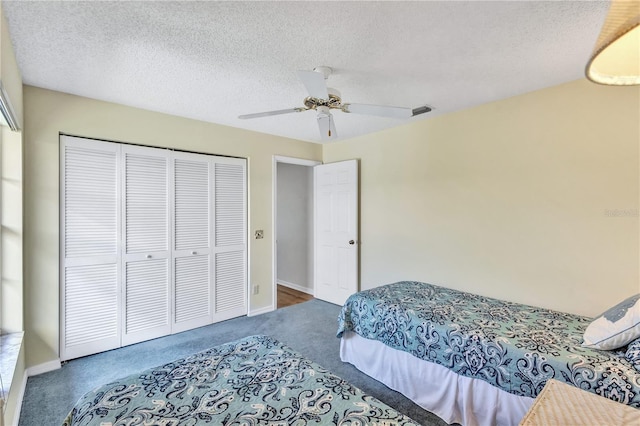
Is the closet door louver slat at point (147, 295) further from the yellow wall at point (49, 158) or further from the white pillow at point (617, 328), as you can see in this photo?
the white pillow at point (617, 328)

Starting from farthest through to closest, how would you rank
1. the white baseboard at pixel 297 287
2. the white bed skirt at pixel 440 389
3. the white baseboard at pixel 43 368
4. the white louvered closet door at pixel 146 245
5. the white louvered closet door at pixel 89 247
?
the white baseboard at pixel 297 287, the white louvered closet door at pixel 146 245, the white louvered closet door at pixel 89 247, the white baseboard at pixel 43 368, the white bed skirt at pixel 440 389

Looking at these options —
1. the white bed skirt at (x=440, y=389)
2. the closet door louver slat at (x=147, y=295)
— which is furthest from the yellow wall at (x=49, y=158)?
the white bed skirt at (x=440, y=389)

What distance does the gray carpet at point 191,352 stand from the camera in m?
2.09

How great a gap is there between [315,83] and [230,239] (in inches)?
99.3

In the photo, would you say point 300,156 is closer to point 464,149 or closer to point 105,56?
point 464,149

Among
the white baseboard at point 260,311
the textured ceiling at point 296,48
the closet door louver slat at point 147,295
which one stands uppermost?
the textured ceiling at point 296,48

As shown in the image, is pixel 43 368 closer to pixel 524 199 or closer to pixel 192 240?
pixel 192 240

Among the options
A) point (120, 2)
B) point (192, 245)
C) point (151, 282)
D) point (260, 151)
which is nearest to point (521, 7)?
point (120, 2)

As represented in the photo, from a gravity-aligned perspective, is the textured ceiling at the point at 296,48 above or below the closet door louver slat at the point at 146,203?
above

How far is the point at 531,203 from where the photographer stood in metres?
2.62

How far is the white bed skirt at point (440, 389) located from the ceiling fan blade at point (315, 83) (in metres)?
1.97

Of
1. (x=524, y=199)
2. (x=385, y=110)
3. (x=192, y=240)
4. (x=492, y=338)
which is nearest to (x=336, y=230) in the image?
(x=192, y=240)

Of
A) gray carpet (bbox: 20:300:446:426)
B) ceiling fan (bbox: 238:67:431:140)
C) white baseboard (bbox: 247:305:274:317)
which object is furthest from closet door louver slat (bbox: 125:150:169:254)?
ceiling fan (bbox: 238:67:431:140)

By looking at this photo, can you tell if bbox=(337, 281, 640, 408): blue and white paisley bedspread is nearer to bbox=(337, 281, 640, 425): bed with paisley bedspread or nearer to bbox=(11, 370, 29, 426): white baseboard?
bbox=(337, 281, 640, 425): bed with paisley bedspread
